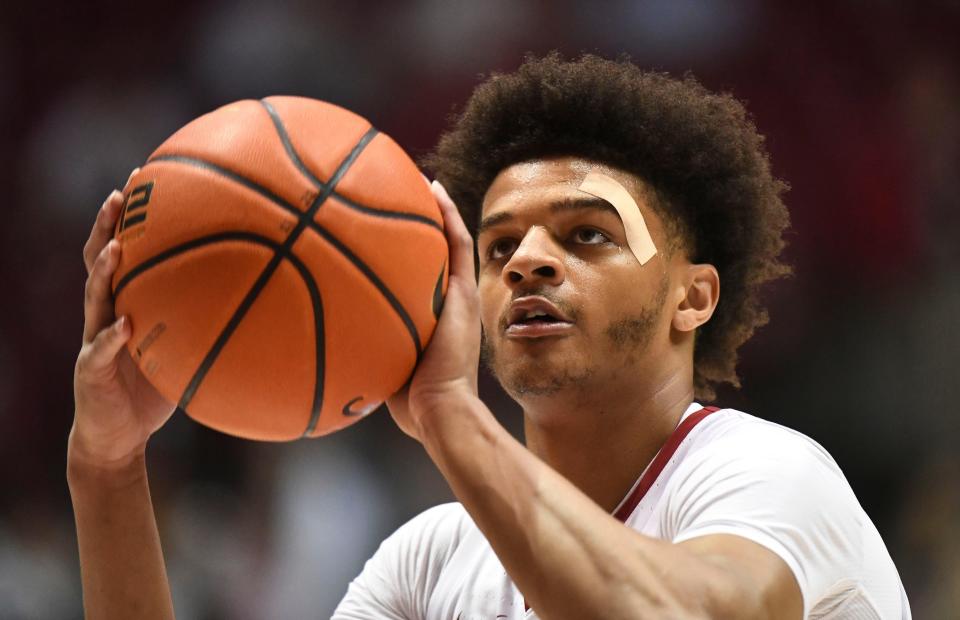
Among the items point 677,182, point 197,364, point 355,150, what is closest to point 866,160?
point 677,182

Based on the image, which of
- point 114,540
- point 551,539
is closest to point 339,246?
point 551,539

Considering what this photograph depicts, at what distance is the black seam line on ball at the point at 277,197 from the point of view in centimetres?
218

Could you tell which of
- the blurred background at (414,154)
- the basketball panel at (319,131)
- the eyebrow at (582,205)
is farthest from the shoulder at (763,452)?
the blurred background at (414,154)

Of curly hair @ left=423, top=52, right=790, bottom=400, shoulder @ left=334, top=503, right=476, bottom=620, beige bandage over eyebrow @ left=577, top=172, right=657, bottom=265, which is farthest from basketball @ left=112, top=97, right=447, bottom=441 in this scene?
curly hair @ left=423, top=52, right=790, bottom=400

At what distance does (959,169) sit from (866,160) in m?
0.47

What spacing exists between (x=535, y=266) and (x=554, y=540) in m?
1.11

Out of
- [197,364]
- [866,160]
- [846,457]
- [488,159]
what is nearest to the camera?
[197,364]

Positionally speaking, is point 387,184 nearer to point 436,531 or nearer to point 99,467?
point 99,467

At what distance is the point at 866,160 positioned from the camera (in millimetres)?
5586

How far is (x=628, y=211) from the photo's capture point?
3256 millimetres

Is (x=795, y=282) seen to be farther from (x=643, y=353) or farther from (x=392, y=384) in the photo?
(x=392, y=384)

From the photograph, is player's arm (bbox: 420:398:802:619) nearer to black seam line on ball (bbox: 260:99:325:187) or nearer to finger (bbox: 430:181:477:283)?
finger (bbox: 430:181:477:283)

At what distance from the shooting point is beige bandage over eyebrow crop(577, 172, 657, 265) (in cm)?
321

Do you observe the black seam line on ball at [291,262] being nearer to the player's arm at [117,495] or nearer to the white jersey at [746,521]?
the player's arm at [117,495]
